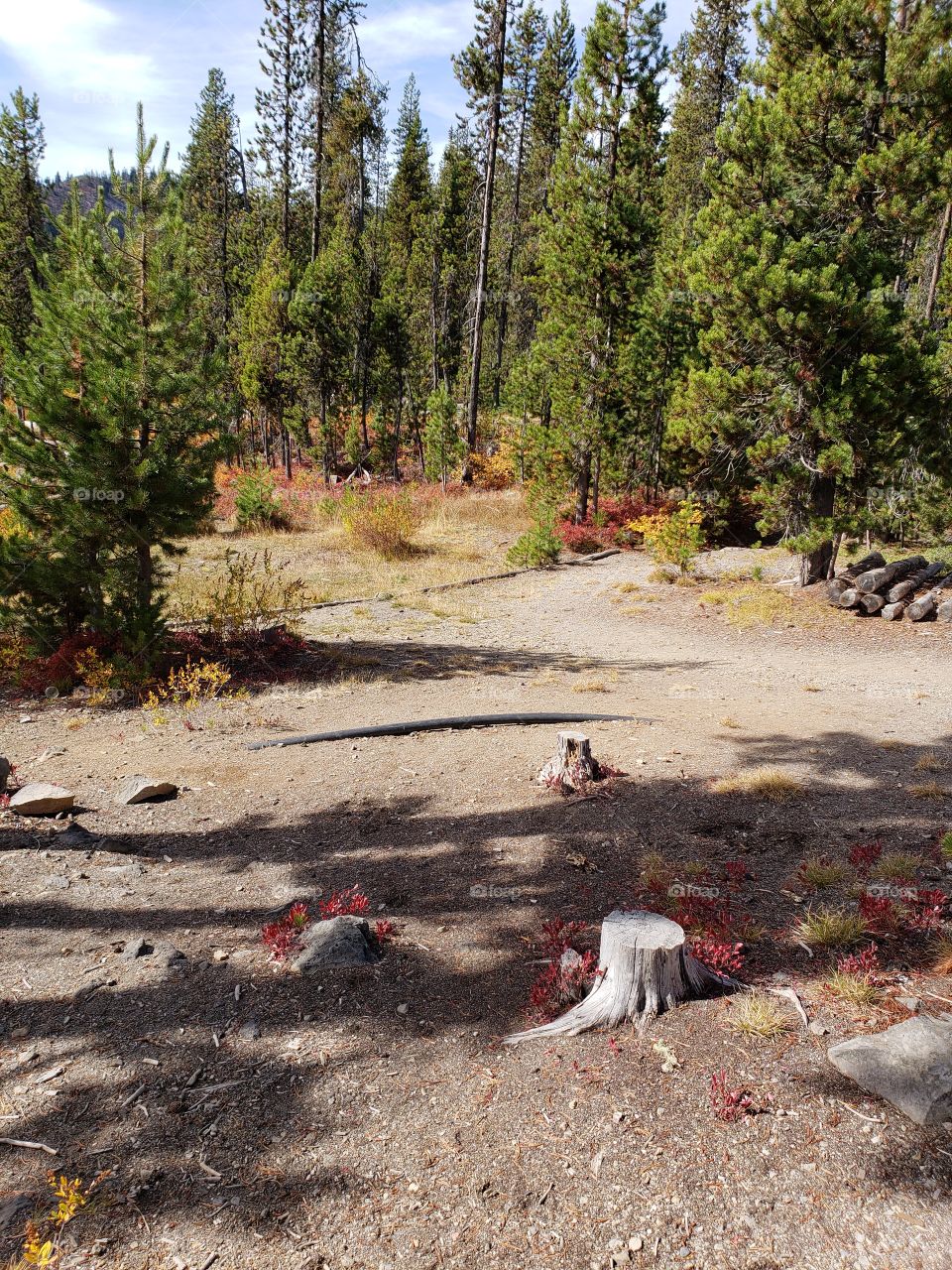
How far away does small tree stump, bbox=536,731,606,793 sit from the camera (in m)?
6.52

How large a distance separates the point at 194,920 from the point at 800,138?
14875 millimetres

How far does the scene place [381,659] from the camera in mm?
11008

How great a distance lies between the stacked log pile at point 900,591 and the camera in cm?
1266

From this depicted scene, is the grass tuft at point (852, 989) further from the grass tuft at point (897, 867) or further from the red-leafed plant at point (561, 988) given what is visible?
the grass tuft at point (897, 867)

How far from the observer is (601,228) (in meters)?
19.1

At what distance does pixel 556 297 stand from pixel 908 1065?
2046 cm

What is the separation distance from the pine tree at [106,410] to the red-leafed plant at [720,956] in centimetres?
776

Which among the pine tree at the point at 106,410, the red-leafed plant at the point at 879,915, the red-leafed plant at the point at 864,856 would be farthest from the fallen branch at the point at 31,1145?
the pine tree at the point at 106,410

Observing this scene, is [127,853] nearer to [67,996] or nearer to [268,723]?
[67,996]

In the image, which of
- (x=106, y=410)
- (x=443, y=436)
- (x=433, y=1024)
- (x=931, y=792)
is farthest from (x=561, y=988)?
(x=443, y=436)

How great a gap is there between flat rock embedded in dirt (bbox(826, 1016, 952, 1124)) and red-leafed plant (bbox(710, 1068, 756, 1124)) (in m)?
0.47

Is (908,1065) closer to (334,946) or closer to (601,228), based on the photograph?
(334,946)

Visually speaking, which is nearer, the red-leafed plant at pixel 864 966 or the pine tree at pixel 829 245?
the red-leafed plant at pixel 864 966

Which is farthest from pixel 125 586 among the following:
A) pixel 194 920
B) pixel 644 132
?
pixel 644 132
